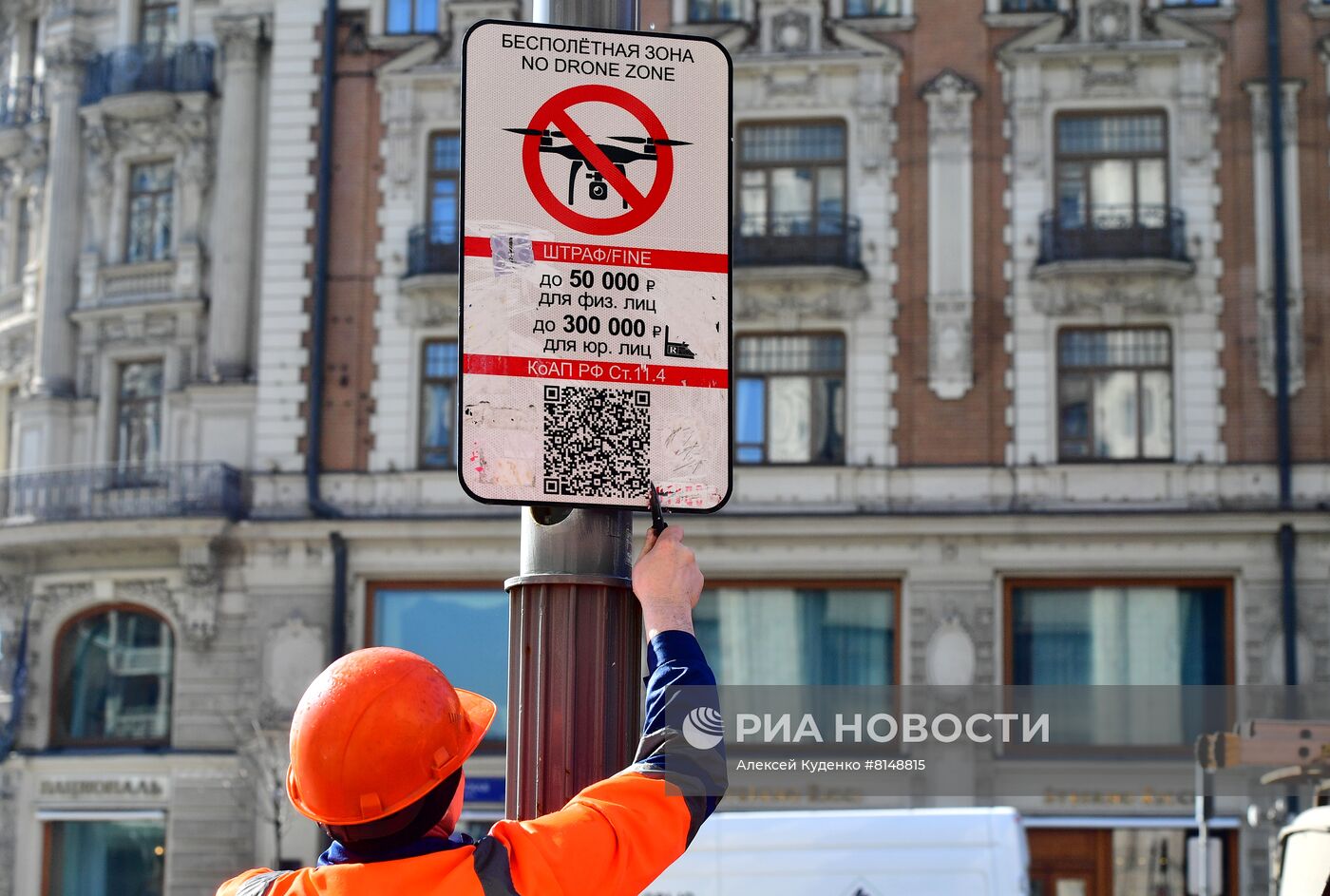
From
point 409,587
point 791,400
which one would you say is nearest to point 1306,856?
point 791,400

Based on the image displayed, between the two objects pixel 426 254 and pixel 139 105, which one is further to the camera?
pixel 139 105

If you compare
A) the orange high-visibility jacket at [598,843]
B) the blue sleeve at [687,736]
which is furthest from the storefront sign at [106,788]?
the blue sleeve at [687,736]

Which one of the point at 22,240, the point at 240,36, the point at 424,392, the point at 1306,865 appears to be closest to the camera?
the point at 1306,865

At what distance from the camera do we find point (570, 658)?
3.51 meters

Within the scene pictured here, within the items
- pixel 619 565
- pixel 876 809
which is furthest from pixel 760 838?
pixel 619 565

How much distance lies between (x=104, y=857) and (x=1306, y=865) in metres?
22.8

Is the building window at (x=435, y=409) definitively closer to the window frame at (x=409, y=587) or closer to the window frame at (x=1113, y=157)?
the window frame at (x=409, y=587)

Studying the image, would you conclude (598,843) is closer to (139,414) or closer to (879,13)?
(879,13)

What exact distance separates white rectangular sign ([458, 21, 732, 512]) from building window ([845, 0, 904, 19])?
23549 mm

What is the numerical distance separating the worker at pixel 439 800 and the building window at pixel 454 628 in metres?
23.0

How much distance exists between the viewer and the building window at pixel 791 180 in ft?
86.2

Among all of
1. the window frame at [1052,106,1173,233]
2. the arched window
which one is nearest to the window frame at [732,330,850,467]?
the window frame at [1052,106,1173,233]

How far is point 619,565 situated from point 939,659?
73.0 ft

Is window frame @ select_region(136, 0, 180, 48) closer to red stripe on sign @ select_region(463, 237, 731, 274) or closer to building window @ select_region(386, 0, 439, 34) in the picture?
building window @ select_region(386, 0, 439, 34)
